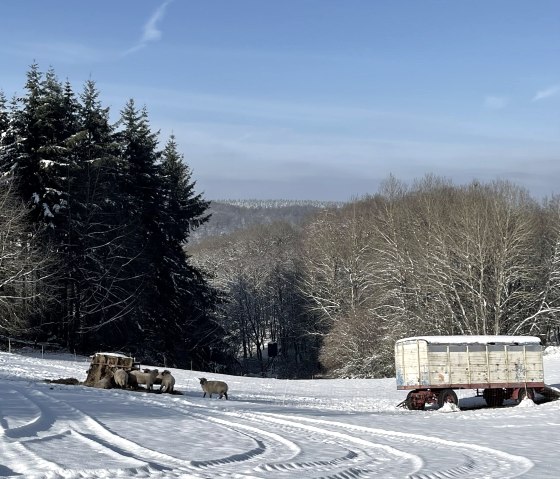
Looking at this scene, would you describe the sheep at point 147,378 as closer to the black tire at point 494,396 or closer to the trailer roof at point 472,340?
the trailer roof at point 472,340

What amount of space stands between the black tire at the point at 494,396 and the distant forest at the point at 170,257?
64.3ft

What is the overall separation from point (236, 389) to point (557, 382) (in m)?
16.9

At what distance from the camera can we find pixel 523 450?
15.8m

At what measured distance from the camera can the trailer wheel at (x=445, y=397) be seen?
29.2 meters

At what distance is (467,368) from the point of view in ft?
98.0

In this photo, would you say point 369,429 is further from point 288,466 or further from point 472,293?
point 472,293

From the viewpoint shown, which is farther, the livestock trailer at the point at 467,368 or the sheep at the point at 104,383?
the livestock trailer at the point at 467,368

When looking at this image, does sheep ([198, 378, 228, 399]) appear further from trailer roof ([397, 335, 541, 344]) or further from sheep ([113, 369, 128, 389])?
trailer roof ([397, 335, 541, 344])

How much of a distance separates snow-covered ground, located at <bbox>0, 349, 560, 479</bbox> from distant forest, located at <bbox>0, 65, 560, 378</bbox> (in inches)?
763

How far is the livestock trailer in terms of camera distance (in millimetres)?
29188

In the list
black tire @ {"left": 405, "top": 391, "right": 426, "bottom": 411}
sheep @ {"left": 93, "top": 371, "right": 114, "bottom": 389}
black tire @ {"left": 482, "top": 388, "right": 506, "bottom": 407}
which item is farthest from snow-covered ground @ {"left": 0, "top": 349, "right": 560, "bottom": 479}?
black tire @ {"left": 482, "top": 388, "right": 506, "bottom": 407}

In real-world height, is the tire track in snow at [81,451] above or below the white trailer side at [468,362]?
below

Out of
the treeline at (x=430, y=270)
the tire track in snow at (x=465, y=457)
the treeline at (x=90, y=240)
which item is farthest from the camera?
the treeline at (x=430, y=270)

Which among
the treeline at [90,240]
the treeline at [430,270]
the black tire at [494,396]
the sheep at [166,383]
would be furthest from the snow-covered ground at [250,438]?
the treeline at [430,270]
